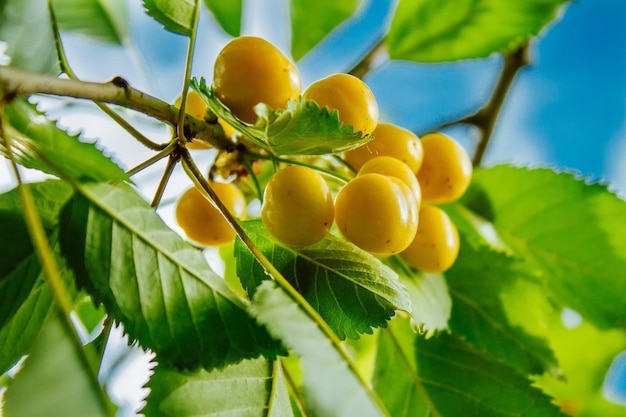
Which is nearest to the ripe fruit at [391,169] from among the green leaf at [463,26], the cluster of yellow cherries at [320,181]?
the cluster of yellow cherries at [320,181]

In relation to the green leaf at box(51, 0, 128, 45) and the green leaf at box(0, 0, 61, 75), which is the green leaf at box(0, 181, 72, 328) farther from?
the green leaf at box(51, 0, 128, 45)

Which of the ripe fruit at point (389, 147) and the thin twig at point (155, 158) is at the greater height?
the thin twig at point (155, 158)

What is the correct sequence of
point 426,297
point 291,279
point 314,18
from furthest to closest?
1. point 314,18
2. point 426,297
3. point 291,279

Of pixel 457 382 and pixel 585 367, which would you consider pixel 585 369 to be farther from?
pixel 457 382

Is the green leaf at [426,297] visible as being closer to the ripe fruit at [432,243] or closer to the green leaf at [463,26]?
the ripe fruit at [432,243]

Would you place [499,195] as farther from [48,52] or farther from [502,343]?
[48,52]

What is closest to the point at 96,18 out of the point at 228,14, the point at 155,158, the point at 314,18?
the point at 228,14
